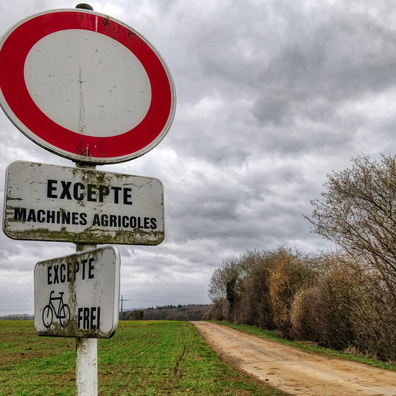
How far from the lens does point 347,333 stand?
65.5 ft

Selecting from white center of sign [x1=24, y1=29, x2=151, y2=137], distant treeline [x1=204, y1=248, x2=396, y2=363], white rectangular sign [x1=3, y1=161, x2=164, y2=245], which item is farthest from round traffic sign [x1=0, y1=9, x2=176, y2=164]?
distant treeline [x1=204, y1=248, x2=396, y2=363]

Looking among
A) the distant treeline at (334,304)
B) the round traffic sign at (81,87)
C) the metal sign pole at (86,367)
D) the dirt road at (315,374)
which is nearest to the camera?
the metal sign pole at (86,367)

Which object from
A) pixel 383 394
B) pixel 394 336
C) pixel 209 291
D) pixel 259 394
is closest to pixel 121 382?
pixel 259 394

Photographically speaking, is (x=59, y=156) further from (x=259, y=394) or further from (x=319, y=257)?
(x=319, y=257)

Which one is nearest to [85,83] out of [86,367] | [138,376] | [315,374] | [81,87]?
[81,87]

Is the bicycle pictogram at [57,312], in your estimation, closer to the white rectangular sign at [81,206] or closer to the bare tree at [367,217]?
the white rectangular sign at [81,206]

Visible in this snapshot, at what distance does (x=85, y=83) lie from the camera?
1869mm

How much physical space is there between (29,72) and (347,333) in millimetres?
21131

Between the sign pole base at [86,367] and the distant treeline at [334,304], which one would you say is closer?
the sign pole base at [86,367]

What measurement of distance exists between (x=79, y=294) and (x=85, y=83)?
0.95 meters

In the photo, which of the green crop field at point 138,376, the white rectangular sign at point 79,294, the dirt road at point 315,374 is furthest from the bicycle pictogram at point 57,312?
the dirt road at point 315,374

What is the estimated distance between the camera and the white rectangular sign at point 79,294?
142 centimetres

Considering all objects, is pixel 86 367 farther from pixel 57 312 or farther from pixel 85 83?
pixel 85 83

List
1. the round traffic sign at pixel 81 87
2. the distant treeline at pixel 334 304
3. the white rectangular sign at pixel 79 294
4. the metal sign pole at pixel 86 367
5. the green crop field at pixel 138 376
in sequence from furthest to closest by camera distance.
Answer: the distant treeline at pixel 334 304, the green crop field at pixel 138 376, the round traffic sign at pixel 81 87, the metal sign pole at pixel 86 367, the white rectangular sign at pixel 79 294
